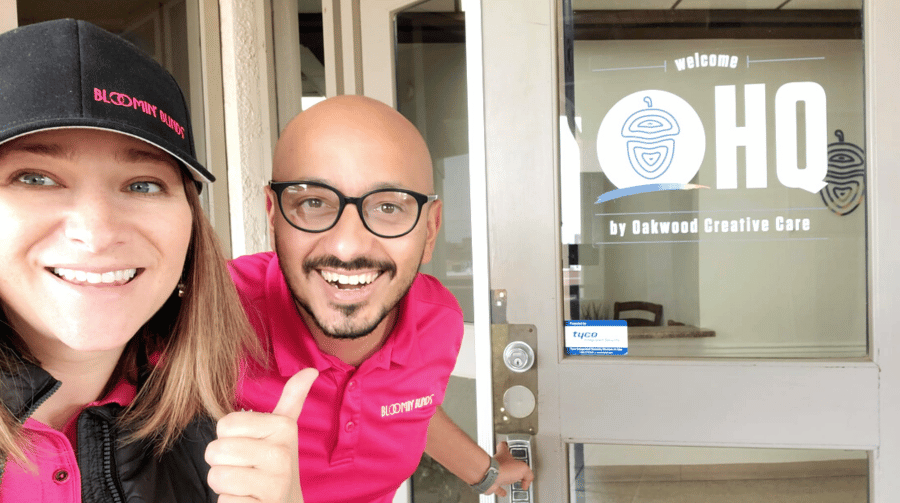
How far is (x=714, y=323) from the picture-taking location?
4.31ft

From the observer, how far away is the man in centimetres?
108

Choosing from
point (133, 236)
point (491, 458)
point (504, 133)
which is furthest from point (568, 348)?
point (133, 236)

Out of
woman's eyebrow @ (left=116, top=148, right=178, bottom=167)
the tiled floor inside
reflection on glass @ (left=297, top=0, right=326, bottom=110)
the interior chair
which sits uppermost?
reflection on glass @ (left=297, top=0, right=326, bottom=110)

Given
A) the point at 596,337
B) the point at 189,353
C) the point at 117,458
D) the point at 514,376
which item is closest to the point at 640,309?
the point at 596,337

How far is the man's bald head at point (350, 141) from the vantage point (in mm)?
1083

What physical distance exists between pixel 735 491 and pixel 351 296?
0.92 metres

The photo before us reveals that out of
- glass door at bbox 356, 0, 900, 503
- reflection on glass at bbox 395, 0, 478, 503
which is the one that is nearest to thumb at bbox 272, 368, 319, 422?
glass door at bbox 356, 0, 900, 503

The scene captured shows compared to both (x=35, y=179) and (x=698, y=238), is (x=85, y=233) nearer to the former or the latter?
(x=35, y=179)

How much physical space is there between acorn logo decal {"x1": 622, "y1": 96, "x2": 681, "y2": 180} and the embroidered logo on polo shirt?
2.17 ft

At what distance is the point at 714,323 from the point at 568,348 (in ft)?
1.02

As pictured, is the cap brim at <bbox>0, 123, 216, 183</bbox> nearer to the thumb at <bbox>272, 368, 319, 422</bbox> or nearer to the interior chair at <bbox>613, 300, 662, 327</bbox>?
the thumb at <bbox>272, 368, 319, 422</bbox>

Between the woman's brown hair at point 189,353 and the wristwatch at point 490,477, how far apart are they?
630 mm

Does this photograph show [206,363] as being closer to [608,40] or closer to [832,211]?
[608,40]

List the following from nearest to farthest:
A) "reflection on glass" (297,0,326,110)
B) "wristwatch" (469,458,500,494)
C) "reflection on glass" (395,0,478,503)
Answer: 1. "wristwatch" (469,458,500,494)
2. "reflection on glass" (395,0,478,503)
3. "reflection on glass" (297,0,326,110)
